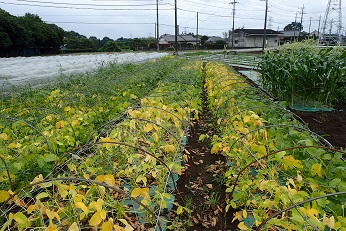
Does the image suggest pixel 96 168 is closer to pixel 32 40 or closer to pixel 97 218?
pixel 97 218

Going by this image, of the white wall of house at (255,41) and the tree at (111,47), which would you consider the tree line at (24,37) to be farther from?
the white wall of house at (255,41)

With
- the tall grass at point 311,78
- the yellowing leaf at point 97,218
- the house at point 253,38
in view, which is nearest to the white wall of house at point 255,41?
the house at point 253,38

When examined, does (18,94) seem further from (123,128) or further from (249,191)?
(249,191)

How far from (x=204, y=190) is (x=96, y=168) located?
4.14 ft

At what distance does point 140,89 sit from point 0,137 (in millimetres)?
3932

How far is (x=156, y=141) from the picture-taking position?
3.16 metres

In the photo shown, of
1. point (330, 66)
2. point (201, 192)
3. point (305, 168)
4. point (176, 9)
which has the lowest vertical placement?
point (201, 192)

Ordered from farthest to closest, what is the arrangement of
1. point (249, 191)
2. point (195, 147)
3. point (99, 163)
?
point (195, 147) < point (99, 163) < point (249, 191)

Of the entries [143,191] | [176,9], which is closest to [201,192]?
[143,191]

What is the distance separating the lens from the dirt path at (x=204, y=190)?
2.62 metres

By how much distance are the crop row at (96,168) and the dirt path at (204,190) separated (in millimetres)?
233

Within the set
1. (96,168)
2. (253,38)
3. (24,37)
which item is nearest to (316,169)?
(96,168)

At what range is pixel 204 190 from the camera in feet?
10.5

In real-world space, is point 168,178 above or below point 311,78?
below
